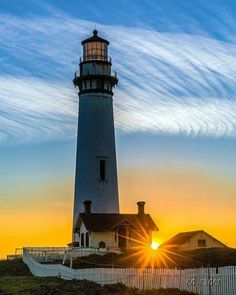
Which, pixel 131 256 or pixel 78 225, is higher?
pixel 78 225

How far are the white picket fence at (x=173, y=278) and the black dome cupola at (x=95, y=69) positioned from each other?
24.9 m

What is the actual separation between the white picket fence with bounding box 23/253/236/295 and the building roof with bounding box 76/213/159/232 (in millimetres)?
16789

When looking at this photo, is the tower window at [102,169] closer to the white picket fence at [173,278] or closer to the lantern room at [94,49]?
the lantern room at [94,49]

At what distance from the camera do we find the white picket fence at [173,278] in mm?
27562

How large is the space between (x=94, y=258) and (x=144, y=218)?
1196 centimetres

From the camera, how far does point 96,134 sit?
58.7m

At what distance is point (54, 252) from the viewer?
50656 mm

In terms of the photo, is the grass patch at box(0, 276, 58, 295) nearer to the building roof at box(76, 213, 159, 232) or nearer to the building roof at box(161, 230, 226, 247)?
the building roof at box(76, 213, 159, 232)

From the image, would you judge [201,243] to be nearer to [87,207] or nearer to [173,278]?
[87,207]

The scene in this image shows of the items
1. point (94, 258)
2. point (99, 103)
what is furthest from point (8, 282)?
point (99, 103)

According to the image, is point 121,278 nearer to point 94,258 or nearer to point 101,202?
point 94,258

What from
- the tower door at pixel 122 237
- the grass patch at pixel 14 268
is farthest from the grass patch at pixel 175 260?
the tower door at pixel 122 237

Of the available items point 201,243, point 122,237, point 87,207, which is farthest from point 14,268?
point 201,243

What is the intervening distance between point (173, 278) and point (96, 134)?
2970 centimetres
